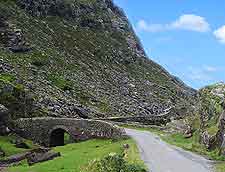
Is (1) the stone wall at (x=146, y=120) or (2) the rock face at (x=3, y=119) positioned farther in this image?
(1) the stone wall at (x=146, y=120)

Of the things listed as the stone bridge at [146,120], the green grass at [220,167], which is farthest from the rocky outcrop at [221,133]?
the stone bridge at [146,120]

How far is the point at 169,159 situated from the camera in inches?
2234

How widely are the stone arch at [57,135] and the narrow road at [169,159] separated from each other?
30.8 metres

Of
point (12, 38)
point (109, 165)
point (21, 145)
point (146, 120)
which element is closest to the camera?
point (109, 165)

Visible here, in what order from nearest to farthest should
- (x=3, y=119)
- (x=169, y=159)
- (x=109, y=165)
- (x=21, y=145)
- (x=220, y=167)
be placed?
(x=109, y=165), (x=220, y=167), (x=169, y=159), (x=21, y=145), (x=3, y=119)

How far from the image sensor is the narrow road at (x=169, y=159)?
50188 millimetres

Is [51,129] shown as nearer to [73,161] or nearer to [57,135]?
[57,135]

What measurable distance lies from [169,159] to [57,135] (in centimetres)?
5231

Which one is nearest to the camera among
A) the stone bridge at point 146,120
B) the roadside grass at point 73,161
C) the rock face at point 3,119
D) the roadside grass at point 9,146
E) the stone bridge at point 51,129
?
the roadside grass at point 73,161

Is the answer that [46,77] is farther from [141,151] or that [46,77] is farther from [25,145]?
[141,151]

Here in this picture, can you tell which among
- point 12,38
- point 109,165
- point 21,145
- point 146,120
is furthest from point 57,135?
point 12,38

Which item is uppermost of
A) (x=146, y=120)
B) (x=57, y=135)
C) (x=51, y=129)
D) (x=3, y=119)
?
(x=146, y=120)

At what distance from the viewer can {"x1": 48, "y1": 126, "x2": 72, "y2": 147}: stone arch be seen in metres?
102

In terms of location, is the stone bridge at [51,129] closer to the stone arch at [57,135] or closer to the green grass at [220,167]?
the stone arch at [57,135]
